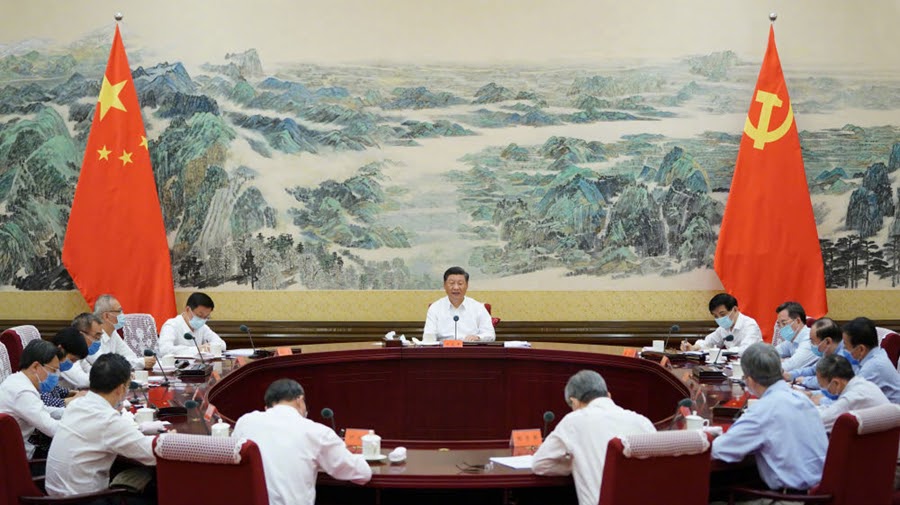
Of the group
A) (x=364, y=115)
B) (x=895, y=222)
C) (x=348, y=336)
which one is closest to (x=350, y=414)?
(x=348, y=336)

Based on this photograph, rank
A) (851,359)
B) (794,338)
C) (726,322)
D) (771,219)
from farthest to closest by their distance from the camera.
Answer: (771,219) < (726,322) < (794,338) < (851,359)

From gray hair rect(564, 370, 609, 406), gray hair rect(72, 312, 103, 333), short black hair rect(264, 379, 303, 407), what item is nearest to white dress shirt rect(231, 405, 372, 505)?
short black hair rect(264, 379, 303, 407)

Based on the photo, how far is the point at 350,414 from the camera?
5820 mm

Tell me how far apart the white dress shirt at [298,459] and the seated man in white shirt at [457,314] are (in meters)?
3.62

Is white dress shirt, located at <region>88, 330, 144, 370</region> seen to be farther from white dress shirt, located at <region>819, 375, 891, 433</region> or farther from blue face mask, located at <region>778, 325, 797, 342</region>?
blue face mask, located at <region>778, 325, 797, 342</region>

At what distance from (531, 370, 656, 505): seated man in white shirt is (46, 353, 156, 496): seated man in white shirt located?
1475 mm

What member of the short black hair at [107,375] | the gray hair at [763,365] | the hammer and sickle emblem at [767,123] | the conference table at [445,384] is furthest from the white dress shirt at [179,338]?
the hammer and sickle emblem at [767,123]

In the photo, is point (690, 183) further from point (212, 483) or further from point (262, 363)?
point (212, 483)

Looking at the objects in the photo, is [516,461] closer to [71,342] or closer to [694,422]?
[694,422]

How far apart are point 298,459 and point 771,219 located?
17.7 feet

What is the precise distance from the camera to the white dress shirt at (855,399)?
3.69 meters

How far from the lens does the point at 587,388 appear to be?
3.17m

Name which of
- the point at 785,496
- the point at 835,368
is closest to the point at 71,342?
the point at 785,496

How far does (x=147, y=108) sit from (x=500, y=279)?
11.0 ft
